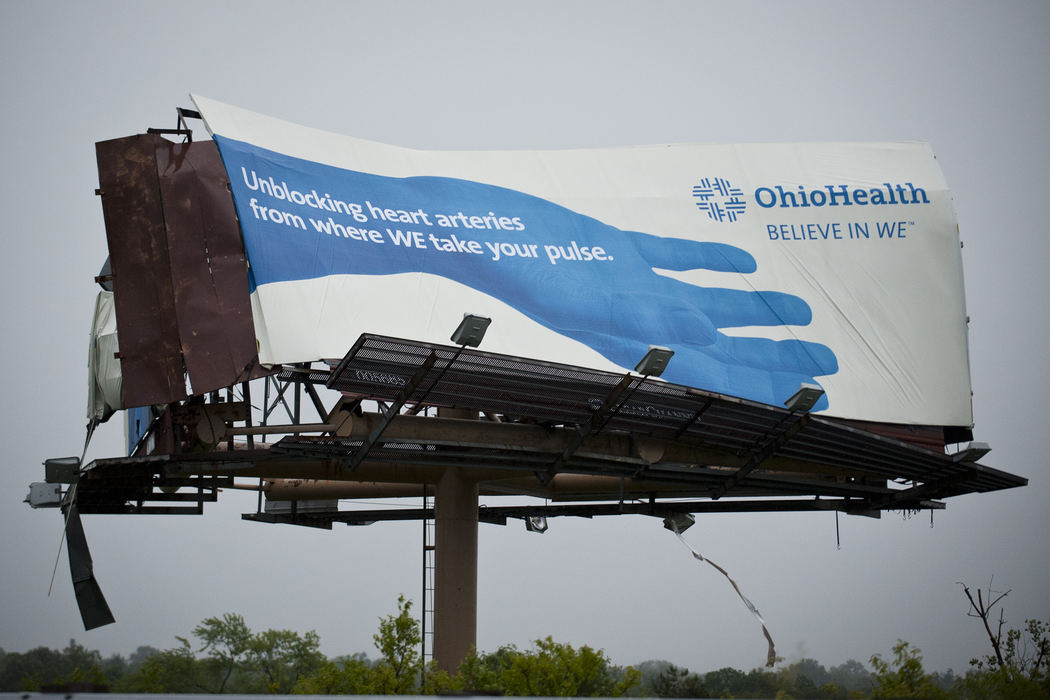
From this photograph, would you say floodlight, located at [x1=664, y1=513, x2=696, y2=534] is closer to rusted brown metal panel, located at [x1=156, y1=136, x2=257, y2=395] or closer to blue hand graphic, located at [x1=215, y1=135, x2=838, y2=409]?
blue hand graphic, located at [x1=215, y1=135, x2=838, y2=409]

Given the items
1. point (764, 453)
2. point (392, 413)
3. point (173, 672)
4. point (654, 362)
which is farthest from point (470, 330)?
point (173, 672)

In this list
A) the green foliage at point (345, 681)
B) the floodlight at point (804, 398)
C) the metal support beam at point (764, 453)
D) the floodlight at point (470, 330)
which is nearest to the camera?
the floodlight at point (470, 330)

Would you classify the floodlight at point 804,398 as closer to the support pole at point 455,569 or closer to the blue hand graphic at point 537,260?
the blue hand graphic at point 537,260

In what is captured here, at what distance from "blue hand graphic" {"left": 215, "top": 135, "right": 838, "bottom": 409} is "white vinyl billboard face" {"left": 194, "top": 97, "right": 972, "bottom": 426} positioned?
0.04 m

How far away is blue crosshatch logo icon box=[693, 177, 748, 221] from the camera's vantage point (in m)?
27.5

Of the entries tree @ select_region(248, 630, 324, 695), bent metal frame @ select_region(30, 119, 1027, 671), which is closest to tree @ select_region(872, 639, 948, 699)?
bent metal frame @ select_region(30, 119, 1027, 671)

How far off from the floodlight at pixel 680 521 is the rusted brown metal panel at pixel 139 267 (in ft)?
41.8

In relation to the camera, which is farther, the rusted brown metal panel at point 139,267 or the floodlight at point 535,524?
the floodlight at point 535,524

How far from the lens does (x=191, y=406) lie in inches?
829

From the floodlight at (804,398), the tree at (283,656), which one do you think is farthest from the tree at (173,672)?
the floodlight at (804,398)

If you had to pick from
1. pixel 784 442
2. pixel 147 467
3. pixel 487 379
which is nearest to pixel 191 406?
pixel 147 467

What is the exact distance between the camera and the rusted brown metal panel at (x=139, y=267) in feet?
66.9

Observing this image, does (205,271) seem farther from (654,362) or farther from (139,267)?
(654,362)

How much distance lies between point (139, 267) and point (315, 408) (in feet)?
14.2
